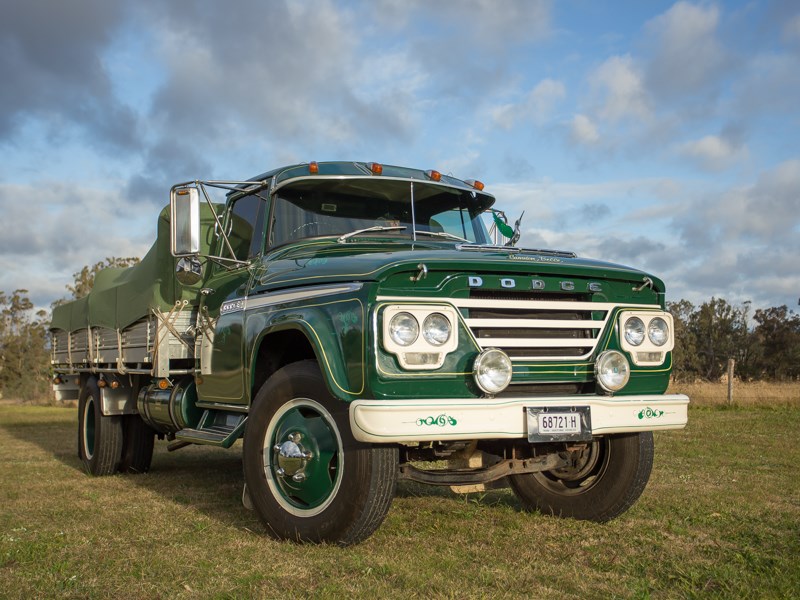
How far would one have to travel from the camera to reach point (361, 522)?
4.36 meters

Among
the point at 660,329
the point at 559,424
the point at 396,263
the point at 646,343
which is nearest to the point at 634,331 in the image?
the point at 646,343

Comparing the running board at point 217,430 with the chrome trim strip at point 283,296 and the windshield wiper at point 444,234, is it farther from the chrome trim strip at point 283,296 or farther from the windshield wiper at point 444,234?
the windshield wiper at point 444,234

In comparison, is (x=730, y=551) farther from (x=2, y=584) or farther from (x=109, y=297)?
(x=109, y=297)

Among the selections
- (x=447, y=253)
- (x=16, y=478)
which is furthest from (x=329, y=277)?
(x=16, y=478)

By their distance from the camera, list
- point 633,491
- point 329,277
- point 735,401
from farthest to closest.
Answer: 1. point 735,401
2. point 633,491
3. point 329,277

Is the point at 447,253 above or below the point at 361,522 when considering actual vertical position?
above


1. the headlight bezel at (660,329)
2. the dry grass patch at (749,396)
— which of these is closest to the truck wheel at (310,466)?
the headlight bezel at (660,329)

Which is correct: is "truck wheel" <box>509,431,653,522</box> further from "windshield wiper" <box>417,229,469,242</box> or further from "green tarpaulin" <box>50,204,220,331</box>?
"green tarpaulin" <box>50,204,220,331</box>

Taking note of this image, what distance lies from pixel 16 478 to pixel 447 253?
18.9ft

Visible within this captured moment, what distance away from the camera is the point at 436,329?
4328 millimetres

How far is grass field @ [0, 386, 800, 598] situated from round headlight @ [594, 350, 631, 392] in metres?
0.93

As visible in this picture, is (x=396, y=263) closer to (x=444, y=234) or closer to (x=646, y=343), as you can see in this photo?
(x=646, y=343)

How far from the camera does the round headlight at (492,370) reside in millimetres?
4355

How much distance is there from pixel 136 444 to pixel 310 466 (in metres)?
4.64
